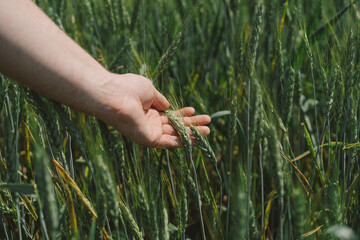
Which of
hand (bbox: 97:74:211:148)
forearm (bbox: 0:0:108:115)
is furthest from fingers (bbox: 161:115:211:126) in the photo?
forearm (bbox: 0:0:108:115)

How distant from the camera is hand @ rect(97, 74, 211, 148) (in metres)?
0.91

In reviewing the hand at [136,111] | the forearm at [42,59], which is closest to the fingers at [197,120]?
the hand at [136,111]

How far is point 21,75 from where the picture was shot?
0.79 meters

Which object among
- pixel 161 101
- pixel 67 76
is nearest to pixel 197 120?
pixel 161 101

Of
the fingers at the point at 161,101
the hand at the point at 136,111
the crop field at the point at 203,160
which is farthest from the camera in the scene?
the fingers at the point at 161,101

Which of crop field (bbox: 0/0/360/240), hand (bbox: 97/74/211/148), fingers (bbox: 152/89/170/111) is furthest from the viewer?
fingers (bbox: 152/89/170/111)

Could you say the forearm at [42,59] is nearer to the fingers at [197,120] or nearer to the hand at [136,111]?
the hand at [136,111]

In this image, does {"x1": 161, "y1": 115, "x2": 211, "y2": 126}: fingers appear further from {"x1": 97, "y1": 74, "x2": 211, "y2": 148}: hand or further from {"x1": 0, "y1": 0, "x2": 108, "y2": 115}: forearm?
{"x1": 0, "y1": 0, "x2": 108, "y2": 115}: forearm

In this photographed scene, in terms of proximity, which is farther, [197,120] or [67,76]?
[197,120]

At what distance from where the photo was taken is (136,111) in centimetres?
95

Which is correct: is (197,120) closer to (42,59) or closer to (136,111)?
(136,111)

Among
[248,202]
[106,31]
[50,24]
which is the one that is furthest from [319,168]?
[106,31]

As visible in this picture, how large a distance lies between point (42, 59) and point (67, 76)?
0.06 meters

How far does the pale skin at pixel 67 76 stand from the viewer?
2.56ft
